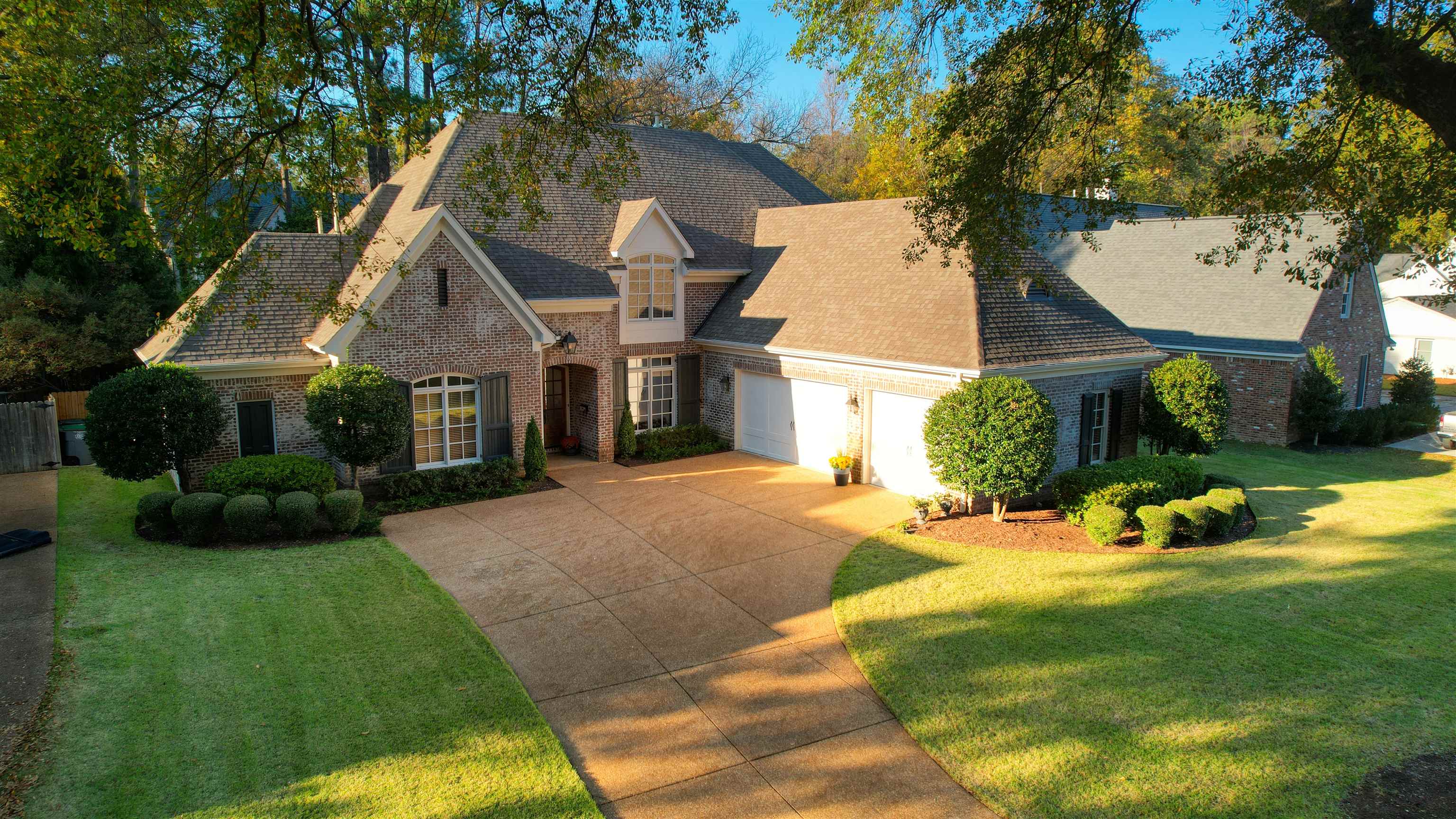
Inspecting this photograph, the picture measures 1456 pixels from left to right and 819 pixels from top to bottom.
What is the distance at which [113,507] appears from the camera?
16406 millimetres

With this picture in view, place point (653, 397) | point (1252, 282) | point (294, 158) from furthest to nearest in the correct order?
point (1252, 282) → point (653, 397) → point (294, 158)

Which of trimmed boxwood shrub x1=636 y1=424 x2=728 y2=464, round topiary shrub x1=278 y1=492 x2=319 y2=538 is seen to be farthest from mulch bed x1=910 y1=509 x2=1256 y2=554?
round topiary shrub x1=278 y1=492 x2=319 y2=538

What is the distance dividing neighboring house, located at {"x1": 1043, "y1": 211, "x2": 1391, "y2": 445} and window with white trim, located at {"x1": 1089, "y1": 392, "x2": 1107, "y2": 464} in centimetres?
765

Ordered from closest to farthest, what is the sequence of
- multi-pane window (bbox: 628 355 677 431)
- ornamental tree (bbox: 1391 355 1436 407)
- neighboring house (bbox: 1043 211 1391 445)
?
multi-pane window (bbox: 628 355 677 431) < neighboring house (bbox: 1043 211 1391 445) < ornamental tree (bbox: 1391 355 1436 407)

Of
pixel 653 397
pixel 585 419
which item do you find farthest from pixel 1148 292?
pixel 585 419

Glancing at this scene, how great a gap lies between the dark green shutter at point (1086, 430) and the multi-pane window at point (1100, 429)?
0.81ft

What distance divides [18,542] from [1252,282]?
103 feet

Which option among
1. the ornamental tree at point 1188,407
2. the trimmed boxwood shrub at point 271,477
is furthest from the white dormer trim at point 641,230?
the ornamental tree at point 1188,407

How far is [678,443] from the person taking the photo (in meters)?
22.2

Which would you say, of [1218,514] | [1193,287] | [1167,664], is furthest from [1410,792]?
[1193,287]

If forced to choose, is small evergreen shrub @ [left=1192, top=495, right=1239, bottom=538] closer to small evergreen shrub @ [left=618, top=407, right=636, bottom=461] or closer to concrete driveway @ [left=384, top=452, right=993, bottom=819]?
concrete driveway @ [left=384, top=452, right=993, bottom=819]

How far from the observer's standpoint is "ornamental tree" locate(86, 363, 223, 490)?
578 inches

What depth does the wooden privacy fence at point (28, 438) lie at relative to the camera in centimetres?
1944

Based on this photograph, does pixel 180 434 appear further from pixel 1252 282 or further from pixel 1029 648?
pixel 1252 282
